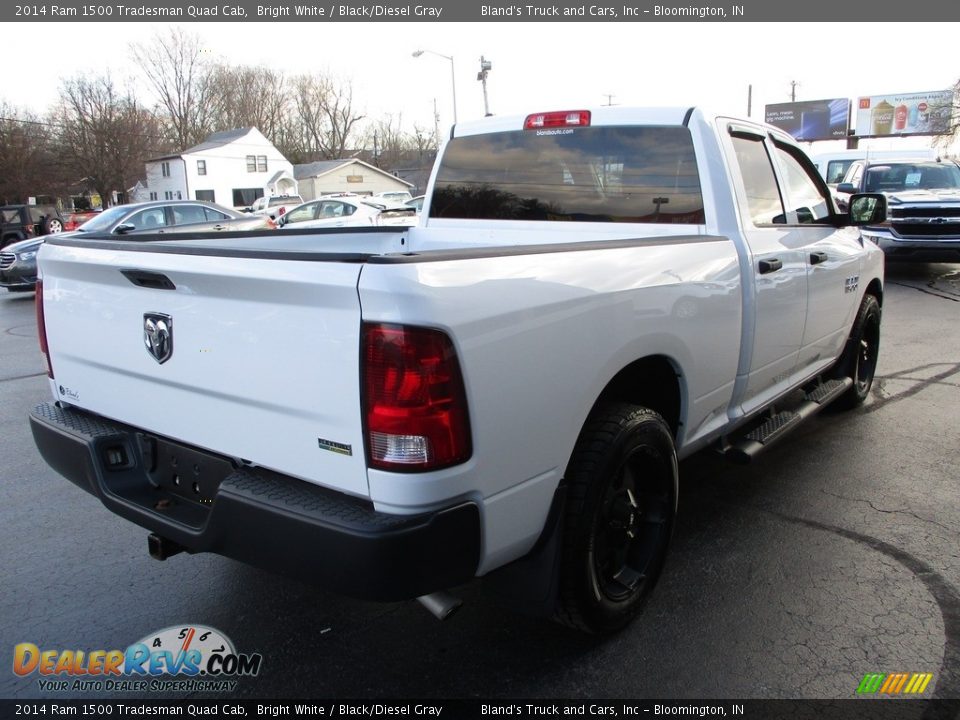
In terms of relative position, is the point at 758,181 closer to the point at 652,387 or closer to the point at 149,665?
the point at 652,387

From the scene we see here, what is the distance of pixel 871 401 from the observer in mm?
5844

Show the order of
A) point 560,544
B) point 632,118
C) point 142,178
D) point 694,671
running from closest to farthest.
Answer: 1. point 560,544
2. point 694,671
3. point 632,118
4. point 142,178

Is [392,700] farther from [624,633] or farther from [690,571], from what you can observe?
[690,571]

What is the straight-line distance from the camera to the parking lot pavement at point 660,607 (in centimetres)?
258

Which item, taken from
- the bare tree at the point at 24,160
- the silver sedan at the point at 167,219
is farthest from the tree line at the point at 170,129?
the silver sedan at the point at 167,219

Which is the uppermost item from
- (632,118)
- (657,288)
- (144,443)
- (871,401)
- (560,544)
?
(632,118)

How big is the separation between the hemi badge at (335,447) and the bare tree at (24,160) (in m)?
54.9

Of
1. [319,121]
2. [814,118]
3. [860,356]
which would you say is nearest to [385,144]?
[319,121]

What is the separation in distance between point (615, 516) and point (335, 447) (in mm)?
1200

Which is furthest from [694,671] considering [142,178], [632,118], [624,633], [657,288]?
[142,178]

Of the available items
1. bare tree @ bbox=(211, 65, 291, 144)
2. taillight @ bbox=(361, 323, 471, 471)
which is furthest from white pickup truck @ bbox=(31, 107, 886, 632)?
bare tree @ bbox=(211, 65, 291, 144)

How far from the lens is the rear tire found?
5.18 m

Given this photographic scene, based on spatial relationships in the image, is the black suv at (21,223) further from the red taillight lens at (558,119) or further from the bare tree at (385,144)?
the bare tree at (385,144)

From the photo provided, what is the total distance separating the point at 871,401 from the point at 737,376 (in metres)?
3.05
